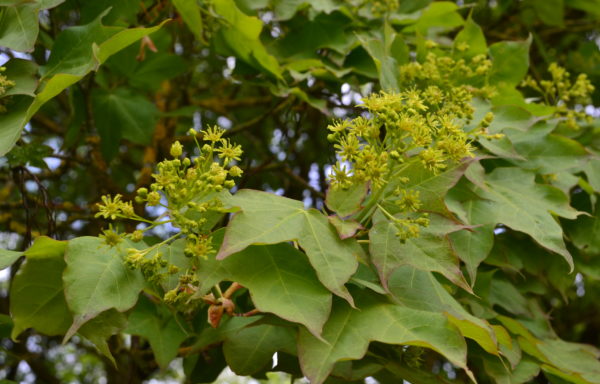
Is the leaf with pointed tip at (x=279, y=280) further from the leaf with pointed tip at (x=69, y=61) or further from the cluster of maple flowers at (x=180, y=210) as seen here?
the leaf with pointed tip at (x=69, y=61)

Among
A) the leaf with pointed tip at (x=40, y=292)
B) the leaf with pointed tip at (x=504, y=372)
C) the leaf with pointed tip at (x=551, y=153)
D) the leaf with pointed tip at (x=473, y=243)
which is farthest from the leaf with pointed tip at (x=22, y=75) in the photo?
the leaf with pointed tip at (x=551, y=153)

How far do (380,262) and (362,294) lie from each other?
8 centimetres

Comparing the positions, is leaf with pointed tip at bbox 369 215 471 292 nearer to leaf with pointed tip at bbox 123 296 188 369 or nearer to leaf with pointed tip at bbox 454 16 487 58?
leaf with pointed tip at bbox 123 296 188 369

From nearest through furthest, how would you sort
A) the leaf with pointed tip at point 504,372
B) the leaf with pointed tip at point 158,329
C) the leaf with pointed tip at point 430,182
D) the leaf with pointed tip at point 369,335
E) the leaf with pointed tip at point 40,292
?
the leaf with pointed tip at point 369,335, the leaf with pointed tip at point 40,292, the leaf with pointed tip at point 430,182, the leaf with pointed tip at point 504,372, the leaf with pointed tip at point 158,329

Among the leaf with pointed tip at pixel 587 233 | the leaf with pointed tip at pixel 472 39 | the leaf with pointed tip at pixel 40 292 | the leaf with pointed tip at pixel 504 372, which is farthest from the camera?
the leaf with pointed tip at pixel 472 39

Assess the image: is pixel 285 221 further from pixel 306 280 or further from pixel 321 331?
pixel 321 331

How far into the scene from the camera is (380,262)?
1.26m

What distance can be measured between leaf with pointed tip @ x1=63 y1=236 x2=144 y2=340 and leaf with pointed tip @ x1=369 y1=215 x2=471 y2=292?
1.48ft

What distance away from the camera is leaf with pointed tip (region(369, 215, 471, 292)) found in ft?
4.10

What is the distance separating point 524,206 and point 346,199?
52 cm

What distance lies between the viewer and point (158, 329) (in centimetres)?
162

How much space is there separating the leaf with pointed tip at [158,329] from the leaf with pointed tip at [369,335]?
1.70 ft

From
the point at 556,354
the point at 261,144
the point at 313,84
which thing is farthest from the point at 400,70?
the point at 261,144

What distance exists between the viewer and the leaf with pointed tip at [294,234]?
1.16 metres
